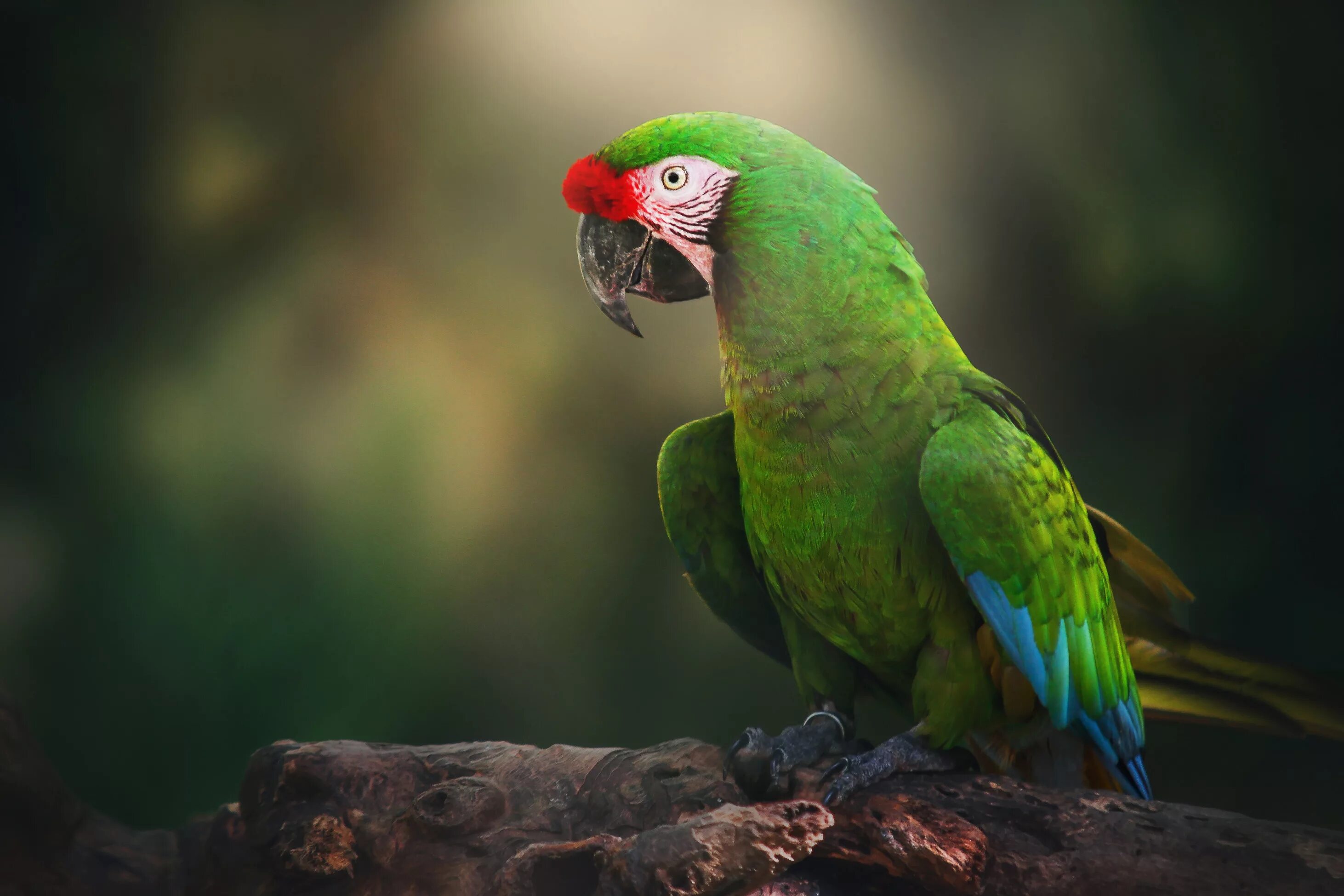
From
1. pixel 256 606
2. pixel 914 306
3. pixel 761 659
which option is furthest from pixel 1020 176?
pixel 256 606

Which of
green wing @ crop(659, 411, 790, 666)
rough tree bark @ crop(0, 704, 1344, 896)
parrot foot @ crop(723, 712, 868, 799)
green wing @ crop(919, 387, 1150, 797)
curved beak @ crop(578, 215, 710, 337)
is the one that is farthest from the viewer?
green wing @ crop(659, 411, 790, 666)

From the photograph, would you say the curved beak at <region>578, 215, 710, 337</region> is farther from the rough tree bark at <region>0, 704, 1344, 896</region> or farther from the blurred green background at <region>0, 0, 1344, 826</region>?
the rough tree bark at <region>0, 704, 1344, 896</region>

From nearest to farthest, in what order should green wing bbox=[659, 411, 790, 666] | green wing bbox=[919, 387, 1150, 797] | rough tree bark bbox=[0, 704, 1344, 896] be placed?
rough tree bark bbox=[0, 704, 1344, 896] < green wing bbox=[919, 387, 1150, 797] < green wing bbox=[659, 411, 790, 666]

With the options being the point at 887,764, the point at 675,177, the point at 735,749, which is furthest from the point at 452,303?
the point at 887,764

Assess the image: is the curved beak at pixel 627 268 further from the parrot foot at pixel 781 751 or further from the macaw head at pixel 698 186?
the parrot foot at pixel 781 751

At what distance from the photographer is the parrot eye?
5.48ft

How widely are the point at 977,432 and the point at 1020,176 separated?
0.85 meters

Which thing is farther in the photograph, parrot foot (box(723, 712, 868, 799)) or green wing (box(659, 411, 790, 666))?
green wing (box(659, 411, 790, 666))

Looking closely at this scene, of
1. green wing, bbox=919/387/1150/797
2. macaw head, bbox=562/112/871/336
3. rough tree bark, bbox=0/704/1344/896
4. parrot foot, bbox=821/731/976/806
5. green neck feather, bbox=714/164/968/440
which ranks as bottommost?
rough tree bark, bbox=0/704/1344/896

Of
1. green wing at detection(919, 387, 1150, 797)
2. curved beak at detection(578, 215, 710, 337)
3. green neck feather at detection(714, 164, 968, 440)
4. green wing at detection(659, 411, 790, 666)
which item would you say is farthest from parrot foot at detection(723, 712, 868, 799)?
curved beak at detection(578, 215, 710, 337)

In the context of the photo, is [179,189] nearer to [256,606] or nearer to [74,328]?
[74,328]

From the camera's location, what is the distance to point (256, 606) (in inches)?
83.4

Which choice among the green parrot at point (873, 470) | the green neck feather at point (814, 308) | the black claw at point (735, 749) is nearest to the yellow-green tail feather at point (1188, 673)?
the green parrot at point (873, 470)

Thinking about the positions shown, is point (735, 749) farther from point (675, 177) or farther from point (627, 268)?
point (675, 177)
